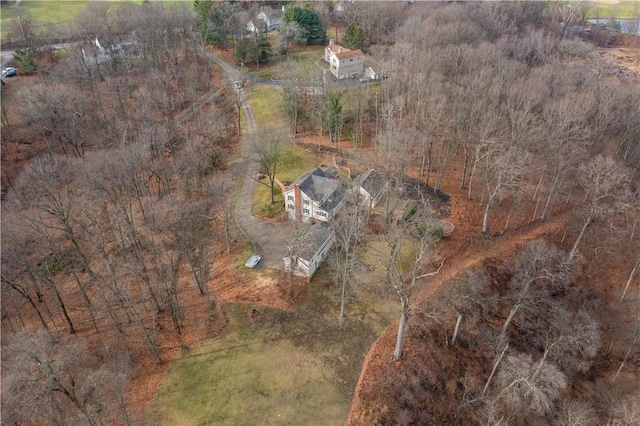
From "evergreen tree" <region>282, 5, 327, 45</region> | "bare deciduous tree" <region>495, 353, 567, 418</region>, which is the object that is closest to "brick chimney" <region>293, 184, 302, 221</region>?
"bare deciduous tree" <region>495, 353, 567, 418</region>

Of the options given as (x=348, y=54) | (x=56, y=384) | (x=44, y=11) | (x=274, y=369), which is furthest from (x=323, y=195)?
(x=44, y=11)

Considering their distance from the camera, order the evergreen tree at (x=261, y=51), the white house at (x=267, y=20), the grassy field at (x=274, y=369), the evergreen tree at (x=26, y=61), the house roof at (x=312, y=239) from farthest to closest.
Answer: the white house at (x=267, y=20) → the evergreen tree at (x=261, y=51) → the evergreen tree at (x=26, y=61) → the house roof at (x=312, y=239) → the grassy field at (x=274, y=369)

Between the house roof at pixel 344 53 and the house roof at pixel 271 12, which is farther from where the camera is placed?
the house roof at pixel 271 12

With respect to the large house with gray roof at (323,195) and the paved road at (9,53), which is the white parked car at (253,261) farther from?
the paved road at (9,53)

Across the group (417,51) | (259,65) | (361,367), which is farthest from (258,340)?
(259,65)

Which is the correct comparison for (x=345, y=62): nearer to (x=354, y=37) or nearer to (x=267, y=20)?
(x=354, y=37)

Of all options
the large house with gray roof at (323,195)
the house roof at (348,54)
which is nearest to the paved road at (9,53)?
the house roof at (348,54)
